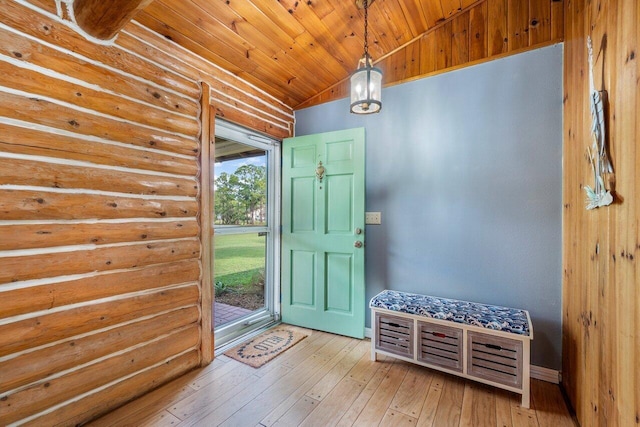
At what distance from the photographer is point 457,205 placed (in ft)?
7.85

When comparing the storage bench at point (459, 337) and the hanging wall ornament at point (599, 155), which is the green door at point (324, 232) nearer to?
the storage bench at point (459, 337)

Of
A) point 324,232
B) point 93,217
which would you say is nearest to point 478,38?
point 324,232

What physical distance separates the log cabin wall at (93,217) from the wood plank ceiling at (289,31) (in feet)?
0.70

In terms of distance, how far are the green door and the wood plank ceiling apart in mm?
681

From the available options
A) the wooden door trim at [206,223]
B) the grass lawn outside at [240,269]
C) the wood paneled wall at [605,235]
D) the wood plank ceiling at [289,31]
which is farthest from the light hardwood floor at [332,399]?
the wood plank ceiling at [289,31]

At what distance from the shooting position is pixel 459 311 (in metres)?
2.08

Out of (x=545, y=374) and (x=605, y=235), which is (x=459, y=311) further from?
(x=605, y=235)

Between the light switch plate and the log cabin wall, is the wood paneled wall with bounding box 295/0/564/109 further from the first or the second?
the log cabin wall

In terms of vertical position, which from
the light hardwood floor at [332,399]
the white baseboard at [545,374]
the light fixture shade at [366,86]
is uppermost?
the light fixture shade at [366,86]

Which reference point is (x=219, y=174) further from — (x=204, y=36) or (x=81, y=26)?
(x=81, y=26)

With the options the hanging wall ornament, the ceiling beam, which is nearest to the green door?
the hanging wall ornament

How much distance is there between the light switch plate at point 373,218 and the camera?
275 cm

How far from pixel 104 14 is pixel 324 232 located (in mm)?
2245

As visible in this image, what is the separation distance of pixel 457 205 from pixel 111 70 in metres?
2.68
